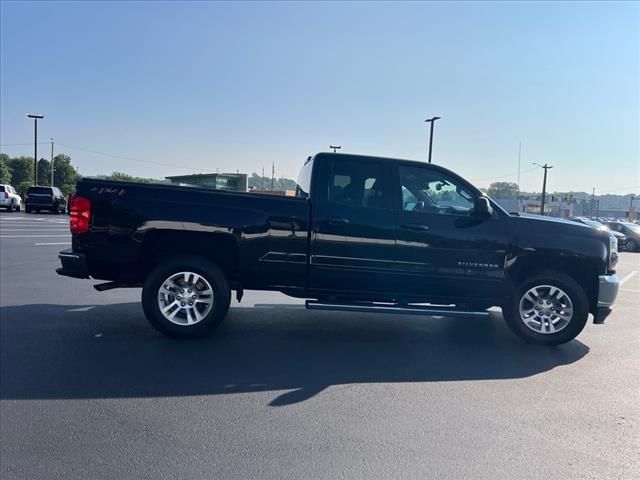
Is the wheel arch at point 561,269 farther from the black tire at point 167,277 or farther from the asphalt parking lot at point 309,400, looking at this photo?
the black tire at point 167,277

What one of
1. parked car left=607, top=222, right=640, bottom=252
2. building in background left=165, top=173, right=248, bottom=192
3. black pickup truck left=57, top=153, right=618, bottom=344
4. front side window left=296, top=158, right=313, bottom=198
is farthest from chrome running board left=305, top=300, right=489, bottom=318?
parked car left=607, top=222, right=640, bottom=252

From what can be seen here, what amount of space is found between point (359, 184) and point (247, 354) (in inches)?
92.3

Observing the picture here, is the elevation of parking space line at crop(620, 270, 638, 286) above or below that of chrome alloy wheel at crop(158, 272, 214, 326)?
below

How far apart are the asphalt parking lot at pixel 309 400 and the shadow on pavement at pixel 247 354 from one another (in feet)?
0.08

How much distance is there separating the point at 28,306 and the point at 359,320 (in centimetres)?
453

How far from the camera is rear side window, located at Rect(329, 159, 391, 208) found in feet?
20.1

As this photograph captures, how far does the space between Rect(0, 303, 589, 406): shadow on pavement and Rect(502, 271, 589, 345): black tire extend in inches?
5.7

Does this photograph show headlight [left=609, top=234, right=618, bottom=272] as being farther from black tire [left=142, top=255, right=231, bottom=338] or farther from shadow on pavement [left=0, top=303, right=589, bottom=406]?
black tire [left=142, top=255, right=231, bottom=338]

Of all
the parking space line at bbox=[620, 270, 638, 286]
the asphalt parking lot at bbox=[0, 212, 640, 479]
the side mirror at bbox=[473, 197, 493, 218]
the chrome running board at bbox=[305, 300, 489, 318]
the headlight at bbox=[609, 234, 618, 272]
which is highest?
the side mirror at bbox=[473, 197, 493, 218]

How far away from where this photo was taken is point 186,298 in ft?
19.3

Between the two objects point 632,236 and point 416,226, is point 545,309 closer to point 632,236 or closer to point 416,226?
point 416,226

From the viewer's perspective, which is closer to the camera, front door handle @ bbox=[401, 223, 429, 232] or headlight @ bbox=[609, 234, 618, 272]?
front door handle @ bbox=[401, 223, 429, 232]

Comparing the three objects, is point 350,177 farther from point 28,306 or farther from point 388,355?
point 28,306

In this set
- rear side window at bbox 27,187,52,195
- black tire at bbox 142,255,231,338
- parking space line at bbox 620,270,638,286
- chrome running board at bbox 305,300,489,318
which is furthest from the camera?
rear side window at bbox 27,187,52,195
